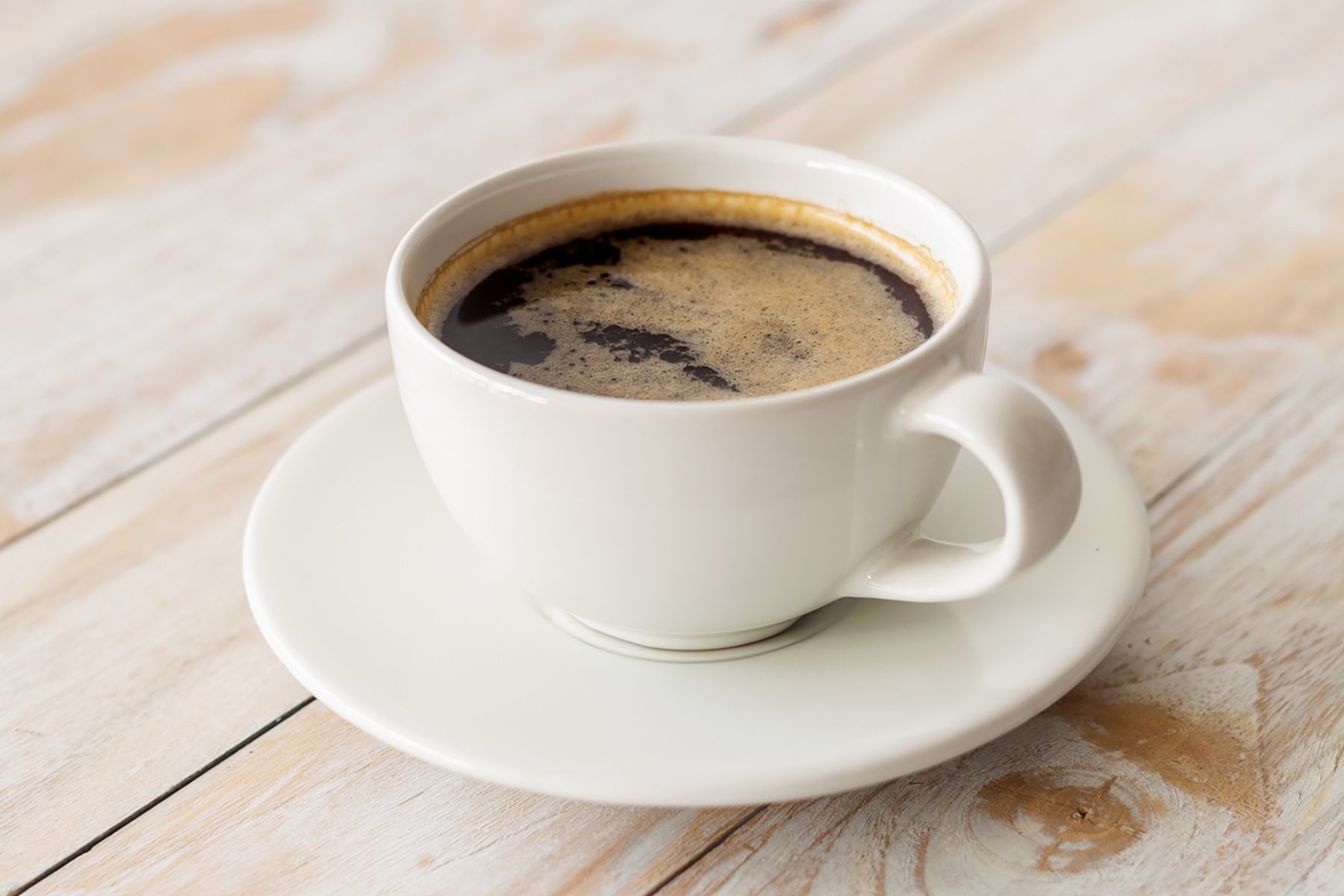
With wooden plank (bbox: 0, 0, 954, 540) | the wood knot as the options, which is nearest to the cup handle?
the wood knot

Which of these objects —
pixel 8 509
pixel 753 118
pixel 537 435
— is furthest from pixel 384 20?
pixel 537 435

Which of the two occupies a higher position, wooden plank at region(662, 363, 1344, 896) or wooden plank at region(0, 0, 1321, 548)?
wooden plank at region(0, 0, 1321, 548)

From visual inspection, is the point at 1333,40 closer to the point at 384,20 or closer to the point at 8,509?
the point at 384,20

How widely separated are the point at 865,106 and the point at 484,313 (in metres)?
0.80

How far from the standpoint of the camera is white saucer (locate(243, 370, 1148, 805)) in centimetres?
62

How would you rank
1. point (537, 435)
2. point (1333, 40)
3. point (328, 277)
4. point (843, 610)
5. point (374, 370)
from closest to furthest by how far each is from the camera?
point (537, 435), point (843, 610), point (374, 370), point (328, 277), point (1333, 40)

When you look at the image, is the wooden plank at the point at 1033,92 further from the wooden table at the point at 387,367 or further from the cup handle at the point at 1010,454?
the cup handle at the point at 1010,454

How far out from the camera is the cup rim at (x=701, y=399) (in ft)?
2.02

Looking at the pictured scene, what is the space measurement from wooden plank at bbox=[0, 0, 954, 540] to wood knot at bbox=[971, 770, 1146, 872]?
2.26ft

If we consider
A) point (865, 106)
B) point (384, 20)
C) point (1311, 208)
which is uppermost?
point (384, 20)

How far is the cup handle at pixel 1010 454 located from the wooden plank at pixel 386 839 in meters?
0.19

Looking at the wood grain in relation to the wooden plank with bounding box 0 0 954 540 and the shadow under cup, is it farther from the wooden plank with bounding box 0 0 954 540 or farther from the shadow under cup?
the shadow under cup

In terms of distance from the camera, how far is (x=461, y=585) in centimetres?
77

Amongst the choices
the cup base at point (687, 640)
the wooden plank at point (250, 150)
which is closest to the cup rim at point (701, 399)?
the cup base at point (687, 640)
